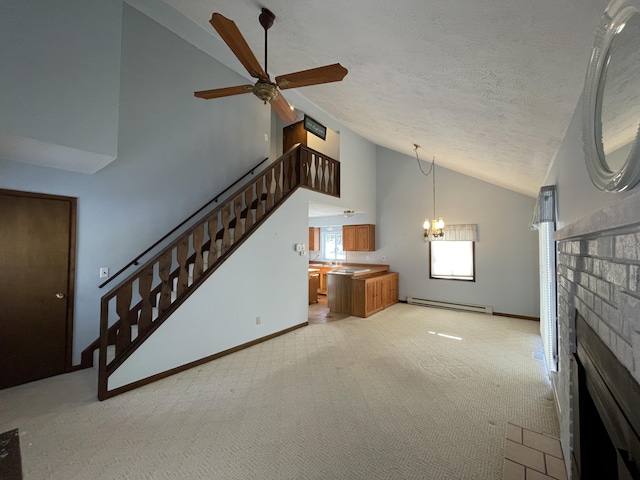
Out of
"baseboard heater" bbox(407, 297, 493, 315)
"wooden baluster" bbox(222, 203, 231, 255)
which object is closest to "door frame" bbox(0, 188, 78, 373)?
"wooden baluster" bbox(222, 203, 231, 255)

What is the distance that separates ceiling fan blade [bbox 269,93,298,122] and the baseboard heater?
5546 mm

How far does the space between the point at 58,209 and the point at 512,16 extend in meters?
4.60

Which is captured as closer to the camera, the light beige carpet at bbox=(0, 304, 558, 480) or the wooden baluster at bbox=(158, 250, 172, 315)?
the light beige carpet at bbox=(0, 304, 558, 480)

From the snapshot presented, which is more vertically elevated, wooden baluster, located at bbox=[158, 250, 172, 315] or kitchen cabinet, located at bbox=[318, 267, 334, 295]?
wooden baluster, located at bbox=[158, 250, 172, 315]

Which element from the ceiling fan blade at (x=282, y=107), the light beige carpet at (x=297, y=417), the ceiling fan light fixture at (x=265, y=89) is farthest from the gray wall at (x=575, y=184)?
the ceiling fan blade at (x=282, y=107)

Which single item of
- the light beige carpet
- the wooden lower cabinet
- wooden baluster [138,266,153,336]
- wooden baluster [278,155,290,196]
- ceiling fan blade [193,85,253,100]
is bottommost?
the light beige carpet

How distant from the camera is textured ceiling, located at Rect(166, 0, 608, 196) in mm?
1449

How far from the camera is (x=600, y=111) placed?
1.01 metres

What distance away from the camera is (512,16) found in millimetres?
1408

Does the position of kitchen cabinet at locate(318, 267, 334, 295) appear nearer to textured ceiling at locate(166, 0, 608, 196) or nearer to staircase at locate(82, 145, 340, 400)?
staircase at locate(82, 145, 340, 400)

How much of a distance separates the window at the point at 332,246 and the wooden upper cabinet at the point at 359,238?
1.51 feet

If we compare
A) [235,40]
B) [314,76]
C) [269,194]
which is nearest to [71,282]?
[269,194]

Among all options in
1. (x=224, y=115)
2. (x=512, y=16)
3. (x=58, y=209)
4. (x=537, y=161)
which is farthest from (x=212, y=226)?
(x=537, y=161)

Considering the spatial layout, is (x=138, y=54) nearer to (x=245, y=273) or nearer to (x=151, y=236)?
(x=151, y=236)
